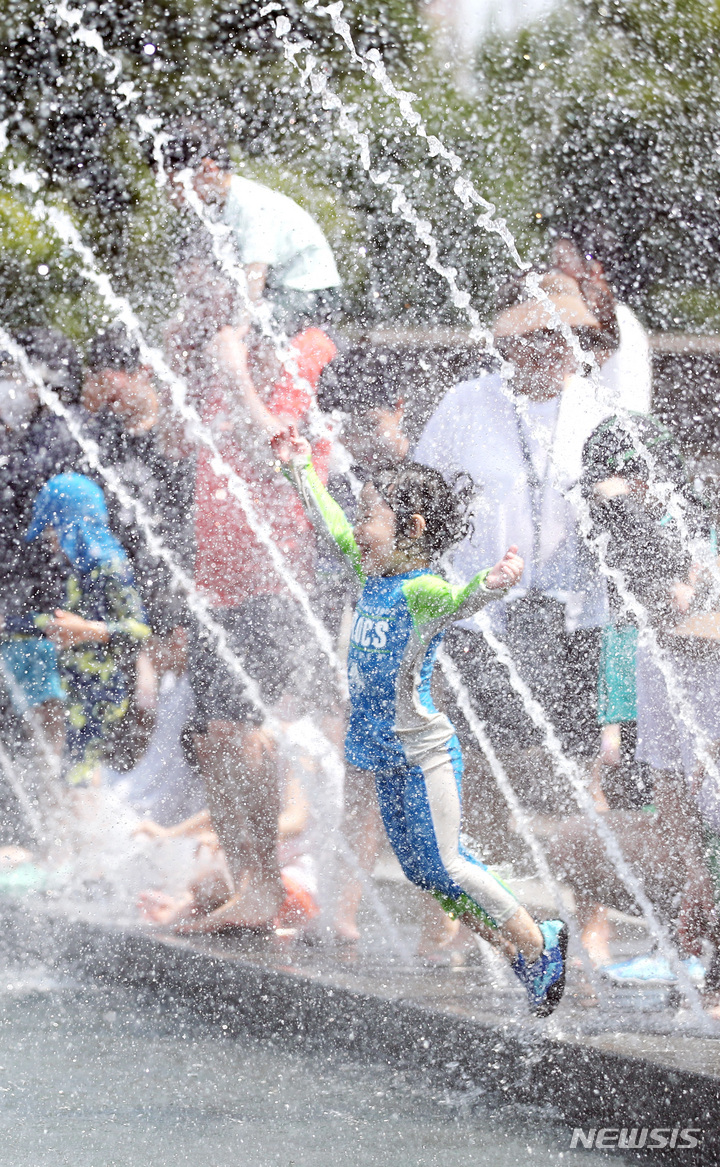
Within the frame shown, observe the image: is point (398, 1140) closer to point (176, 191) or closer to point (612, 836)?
point (612, 836)

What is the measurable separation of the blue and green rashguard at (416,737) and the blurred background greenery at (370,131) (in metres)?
2.91

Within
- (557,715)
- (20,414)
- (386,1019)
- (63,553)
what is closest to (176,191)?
(20,414)

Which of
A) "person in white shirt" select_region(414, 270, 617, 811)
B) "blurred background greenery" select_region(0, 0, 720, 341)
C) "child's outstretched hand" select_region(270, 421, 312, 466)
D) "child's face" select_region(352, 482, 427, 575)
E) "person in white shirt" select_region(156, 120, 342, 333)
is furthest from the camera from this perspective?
"blurred background greenery" select_region(0, 0, 720, 341)

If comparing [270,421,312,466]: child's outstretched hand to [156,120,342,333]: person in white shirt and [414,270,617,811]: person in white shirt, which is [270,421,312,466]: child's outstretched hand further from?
[156,120,342,333]: person in white shirt

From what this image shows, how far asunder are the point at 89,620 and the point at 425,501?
1.30 metres

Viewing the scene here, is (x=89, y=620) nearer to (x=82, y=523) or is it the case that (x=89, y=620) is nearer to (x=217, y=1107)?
(x=82, y=523)

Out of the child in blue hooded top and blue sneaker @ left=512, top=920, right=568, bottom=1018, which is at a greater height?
the child in blue hooded top

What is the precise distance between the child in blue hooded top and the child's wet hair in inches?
41.3

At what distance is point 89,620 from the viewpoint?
3354 mm

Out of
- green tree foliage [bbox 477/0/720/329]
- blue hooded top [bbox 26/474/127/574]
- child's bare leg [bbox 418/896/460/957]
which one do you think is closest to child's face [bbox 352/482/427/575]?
child's bare leg [bbox 418/896/460/957]

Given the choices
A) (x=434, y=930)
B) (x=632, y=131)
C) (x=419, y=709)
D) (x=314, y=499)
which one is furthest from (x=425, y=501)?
(x=632, y=131)

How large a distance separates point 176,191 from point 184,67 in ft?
4.51

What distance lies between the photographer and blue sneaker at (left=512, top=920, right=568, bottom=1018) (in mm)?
2357

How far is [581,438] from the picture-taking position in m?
2.86
